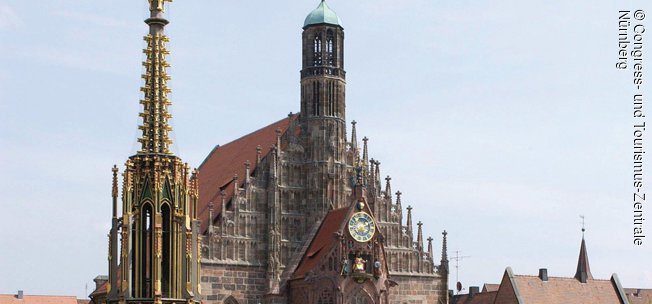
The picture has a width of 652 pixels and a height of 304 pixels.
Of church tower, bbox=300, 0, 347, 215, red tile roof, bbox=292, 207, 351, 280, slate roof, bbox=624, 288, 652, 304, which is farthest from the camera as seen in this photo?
slate roof, bbox=624, 288, 652, 304

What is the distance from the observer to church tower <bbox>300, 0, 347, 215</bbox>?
73125 millimetres

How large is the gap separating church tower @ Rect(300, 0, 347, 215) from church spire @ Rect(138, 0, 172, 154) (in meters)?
46.6

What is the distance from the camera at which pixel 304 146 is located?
73500 mm

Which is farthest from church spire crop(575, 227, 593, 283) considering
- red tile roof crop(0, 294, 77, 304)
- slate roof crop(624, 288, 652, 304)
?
red tile roof crop(0, 294, 77, 304)

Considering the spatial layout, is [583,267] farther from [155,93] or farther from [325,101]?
[155,93]

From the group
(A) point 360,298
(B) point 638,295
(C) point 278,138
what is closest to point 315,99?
(C) point 278,138

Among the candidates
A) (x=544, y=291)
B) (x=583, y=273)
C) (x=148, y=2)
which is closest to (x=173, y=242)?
(x=148, y=2)

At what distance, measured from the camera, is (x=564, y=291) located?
326 feet

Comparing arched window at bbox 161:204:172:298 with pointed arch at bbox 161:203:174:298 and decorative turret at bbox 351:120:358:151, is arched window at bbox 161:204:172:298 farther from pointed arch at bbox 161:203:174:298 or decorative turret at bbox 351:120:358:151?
decorative turret at bbox 351:120:358:151

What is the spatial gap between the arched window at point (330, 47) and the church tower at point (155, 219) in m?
48.1

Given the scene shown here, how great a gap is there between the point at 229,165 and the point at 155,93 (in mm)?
54991

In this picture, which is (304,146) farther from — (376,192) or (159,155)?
(159,155)

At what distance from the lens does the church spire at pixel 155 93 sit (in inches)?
1008

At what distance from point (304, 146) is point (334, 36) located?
7561mm
